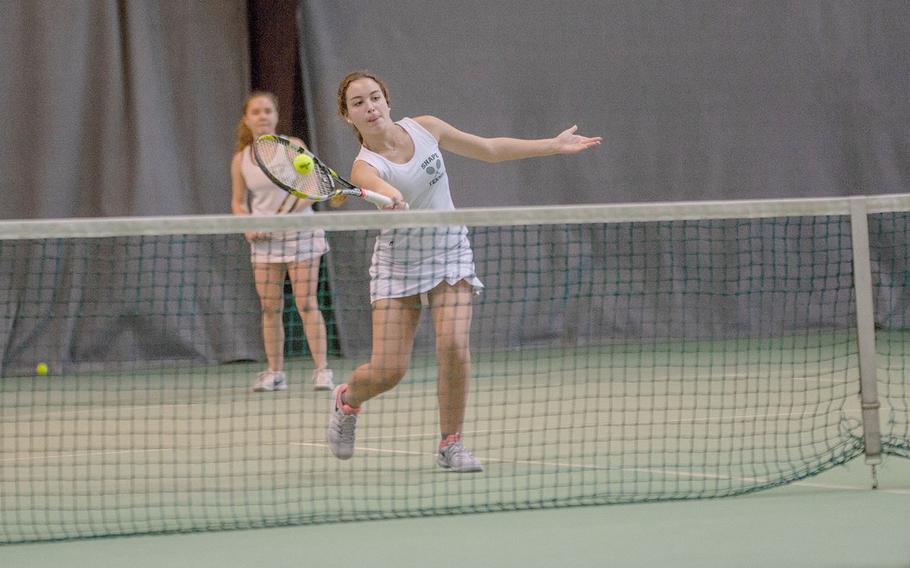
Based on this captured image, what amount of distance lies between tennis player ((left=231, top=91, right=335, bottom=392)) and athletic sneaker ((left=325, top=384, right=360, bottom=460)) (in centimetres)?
182

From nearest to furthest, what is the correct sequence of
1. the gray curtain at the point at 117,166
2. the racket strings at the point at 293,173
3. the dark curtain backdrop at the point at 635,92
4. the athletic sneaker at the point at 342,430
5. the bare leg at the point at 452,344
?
the bare leg at the point at 452,344 < the athletic sneaker at the point at 342,430 < the racket strings at the point at 293,173 < the gray curtain at the point at 117,166 < the dark curtain backdrop at the point at 635,92

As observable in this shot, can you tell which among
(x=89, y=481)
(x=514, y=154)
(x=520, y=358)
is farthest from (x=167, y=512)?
(x=520, y=358)

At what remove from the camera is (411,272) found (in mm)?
3885

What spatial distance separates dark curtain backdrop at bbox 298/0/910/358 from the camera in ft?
25.9

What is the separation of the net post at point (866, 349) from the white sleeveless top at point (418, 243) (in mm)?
1149

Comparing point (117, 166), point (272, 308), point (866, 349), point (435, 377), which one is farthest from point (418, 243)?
point (117, 166)

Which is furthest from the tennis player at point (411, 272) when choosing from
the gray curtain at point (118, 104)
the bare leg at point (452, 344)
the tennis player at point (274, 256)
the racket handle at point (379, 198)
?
the gray curtain at point (118, 104)

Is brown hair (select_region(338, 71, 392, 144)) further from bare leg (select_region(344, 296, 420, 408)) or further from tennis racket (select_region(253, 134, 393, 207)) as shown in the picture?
bare leg (select_region(344, 296, 420, 408))

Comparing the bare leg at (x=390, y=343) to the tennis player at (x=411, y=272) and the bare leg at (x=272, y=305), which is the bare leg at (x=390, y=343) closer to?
the tennis player at (x=411, y=272)

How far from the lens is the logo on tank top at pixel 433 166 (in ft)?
13.0

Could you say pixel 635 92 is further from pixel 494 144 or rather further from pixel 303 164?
pixel 303 164

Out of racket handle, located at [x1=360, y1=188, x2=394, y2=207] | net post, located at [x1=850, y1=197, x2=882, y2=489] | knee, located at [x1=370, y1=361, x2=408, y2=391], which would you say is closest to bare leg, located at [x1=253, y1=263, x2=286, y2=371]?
knee, located at [x1=370, y1=361, x2=408, y2=391]

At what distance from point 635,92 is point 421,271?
4832 millimetres

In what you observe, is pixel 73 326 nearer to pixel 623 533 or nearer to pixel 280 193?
pixel 280 193
